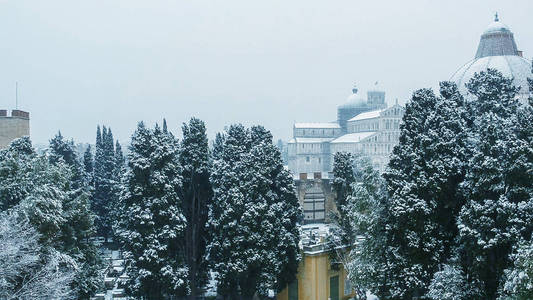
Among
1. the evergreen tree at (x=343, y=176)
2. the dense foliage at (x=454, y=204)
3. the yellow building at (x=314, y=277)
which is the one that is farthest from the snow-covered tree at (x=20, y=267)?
the evergreen tree at (x=343, y=176)

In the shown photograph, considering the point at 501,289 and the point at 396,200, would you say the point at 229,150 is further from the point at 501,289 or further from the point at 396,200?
the point at 501,289

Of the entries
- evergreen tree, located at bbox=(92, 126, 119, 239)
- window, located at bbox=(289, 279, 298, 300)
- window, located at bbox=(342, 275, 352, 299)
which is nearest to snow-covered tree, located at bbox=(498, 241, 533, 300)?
window, located at bbox=(289, 279, 298, 300)

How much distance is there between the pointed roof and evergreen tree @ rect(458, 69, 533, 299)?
142 ft

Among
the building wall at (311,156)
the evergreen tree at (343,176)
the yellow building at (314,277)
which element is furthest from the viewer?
the building wall at (311,156)

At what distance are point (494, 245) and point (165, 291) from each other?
42.3 feet

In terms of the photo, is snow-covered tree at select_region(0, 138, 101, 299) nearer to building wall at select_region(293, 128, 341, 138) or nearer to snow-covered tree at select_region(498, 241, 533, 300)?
snow-covered tree at select_region(498, 241, 533, 300)

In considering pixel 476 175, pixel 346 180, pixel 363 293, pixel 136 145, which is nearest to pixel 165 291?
pixel 136 145

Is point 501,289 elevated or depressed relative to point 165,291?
elevated

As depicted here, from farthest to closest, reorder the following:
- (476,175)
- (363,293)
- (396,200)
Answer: (363,293) < (396,200) < (476,175)

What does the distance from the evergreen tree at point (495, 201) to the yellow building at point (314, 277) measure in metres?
9.46

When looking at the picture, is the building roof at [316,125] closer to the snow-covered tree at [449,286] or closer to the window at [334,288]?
the window at [334,288]

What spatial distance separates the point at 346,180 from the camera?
26.3 meters

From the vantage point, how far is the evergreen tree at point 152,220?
1983 centimetres

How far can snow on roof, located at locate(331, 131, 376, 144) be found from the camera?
270ft
